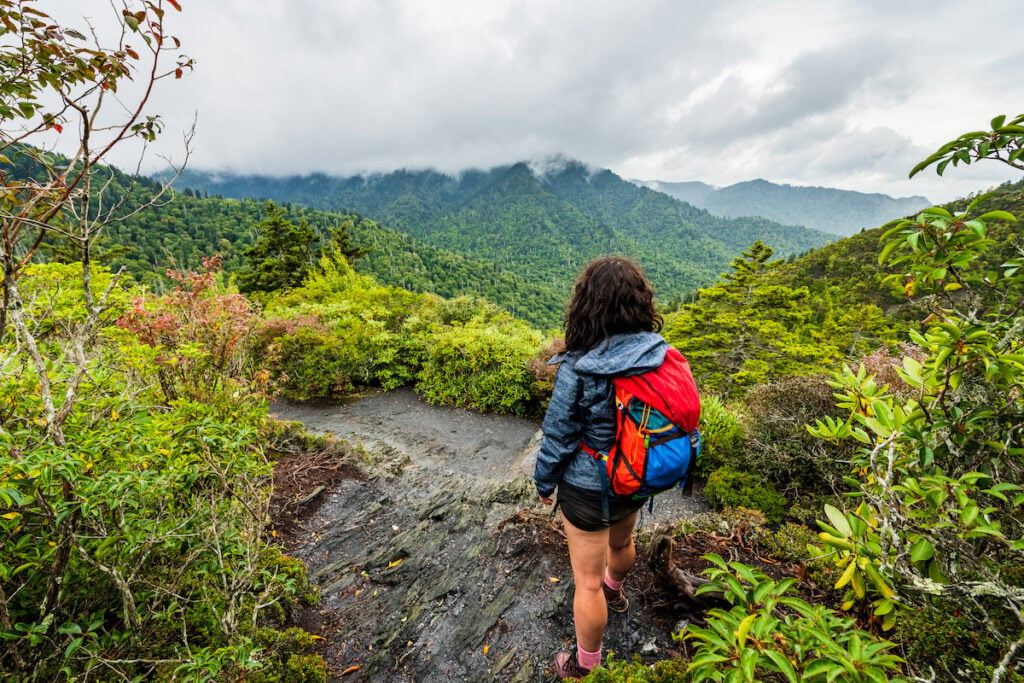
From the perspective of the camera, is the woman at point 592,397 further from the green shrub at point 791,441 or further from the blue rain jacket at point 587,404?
the green shrub at point 791,441

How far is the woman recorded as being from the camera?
1.71m

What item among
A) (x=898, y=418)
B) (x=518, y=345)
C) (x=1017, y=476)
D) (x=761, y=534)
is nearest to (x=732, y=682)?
(x=898, y=418)

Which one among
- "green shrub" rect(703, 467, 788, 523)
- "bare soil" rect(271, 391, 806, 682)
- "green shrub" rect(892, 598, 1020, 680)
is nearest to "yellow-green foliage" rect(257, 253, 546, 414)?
"bare soil" rect(271, 391, 806, 682)

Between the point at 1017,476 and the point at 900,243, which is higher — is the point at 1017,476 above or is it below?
below

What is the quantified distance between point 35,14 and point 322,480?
4255 millimetres

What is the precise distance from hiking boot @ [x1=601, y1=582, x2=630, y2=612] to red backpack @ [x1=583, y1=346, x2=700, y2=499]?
3.85 feet

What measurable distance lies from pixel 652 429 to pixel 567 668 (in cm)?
152

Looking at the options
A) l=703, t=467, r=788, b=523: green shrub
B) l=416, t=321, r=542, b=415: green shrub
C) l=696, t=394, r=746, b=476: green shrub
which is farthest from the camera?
l=416, t=321, r=542, b=415: green shrub

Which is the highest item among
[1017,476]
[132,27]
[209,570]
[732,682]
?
[132,27]

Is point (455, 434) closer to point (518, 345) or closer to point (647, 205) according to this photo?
point (518, 345)

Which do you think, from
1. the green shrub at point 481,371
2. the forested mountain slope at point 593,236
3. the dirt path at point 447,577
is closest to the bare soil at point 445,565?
the dirt path at point 447,577

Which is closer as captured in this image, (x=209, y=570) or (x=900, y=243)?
(x=900, y=243)

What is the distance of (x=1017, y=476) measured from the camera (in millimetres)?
1325

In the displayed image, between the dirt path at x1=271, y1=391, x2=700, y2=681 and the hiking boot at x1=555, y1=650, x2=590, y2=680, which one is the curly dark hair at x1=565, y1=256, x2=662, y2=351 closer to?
the hiking boot at x1=555, y1=650, x2=590, y2=680
